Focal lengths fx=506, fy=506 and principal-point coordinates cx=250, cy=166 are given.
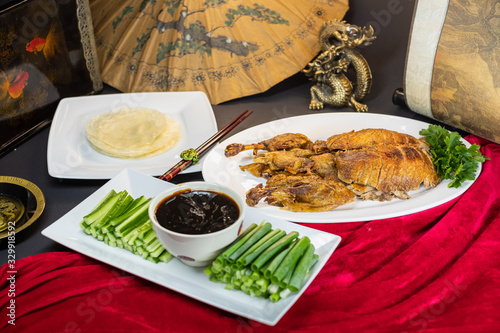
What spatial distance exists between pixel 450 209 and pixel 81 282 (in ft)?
5.19

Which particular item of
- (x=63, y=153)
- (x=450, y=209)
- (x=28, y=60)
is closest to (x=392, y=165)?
(x=450, y=209)

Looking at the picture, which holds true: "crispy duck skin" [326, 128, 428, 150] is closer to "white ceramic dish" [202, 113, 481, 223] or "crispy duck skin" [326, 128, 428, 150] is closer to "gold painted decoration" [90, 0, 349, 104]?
"white ceramic dish" [202, 113, 481, 223]

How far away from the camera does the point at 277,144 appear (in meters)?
2.53

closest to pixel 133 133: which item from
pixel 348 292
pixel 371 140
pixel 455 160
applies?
pixel 371 140

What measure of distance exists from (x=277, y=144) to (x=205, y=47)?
3.66 ft

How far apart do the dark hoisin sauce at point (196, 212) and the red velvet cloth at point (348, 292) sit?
27 centimetres

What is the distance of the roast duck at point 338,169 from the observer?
2.20 m

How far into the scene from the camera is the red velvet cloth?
168 centimetres

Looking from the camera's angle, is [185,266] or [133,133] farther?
[133,133]

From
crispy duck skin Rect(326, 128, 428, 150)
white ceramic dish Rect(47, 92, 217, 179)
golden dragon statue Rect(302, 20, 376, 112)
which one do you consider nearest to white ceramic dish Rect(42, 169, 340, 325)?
white ceramic dish Rect(47, 92, 217, 179)

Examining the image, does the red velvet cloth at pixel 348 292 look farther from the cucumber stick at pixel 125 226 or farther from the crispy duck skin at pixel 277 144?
the crispy duck skin at pixel 277 144

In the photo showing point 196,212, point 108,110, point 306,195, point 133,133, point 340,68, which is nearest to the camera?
→ point 196,212

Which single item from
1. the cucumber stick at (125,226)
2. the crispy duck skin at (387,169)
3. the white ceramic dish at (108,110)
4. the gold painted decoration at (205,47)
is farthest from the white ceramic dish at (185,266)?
the gold painted decoration at (205,47)

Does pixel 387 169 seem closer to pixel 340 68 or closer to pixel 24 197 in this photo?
pixel 340 68
